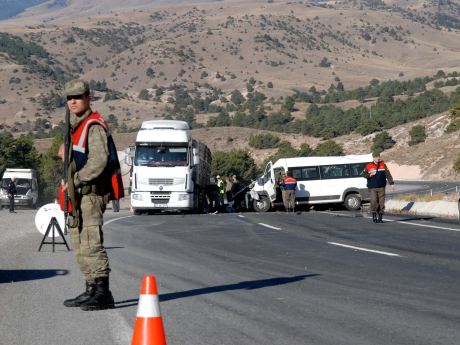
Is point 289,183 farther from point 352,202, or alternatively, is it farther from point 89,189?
point 89,189

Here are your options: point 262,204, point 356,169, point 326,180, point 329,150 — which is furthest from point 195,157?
point 329,150

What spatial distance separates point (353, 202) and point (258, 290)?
1082 inches

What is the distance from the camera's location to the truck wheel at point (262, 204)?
3834 centimetres

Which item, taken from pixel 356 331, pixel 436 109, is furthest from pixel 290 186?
pixel 436 109

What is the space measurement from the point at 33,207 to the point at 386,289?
46.9 m

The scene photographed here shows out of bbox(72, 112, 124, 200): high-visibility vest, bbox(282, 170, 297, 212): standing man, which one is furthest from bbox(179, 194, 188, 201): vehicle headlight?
bbox(72, 112, 124, 200): high-visibility vest

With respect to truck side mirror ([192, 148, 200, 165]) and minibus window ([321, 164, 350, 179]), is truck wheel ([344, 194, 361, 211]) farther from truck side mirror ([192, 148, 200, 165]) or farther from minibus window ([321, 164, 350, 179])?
truck side mirror ([192, 148, 200, 165])

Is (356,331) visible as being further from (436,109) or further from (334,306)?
(436,109)

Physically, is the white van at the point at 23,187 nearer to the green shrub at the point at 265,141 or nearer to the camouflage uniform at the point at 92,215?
the camouflage uniform at the point at 92,215

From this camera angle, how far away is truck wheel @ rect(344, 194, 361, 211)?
3681 centimetres

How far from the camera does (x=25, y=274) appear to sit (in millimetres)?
11883

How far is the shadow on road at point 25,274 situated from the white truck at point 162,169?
21716 millimetres

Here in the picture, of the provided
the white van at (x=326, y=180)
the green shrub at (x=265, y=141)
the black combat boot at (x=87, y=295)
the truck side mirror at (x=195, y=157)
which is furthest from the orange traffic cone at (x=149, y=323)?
the green shrub at (x=265, y=141)

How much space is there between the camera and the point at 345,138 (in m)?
128
